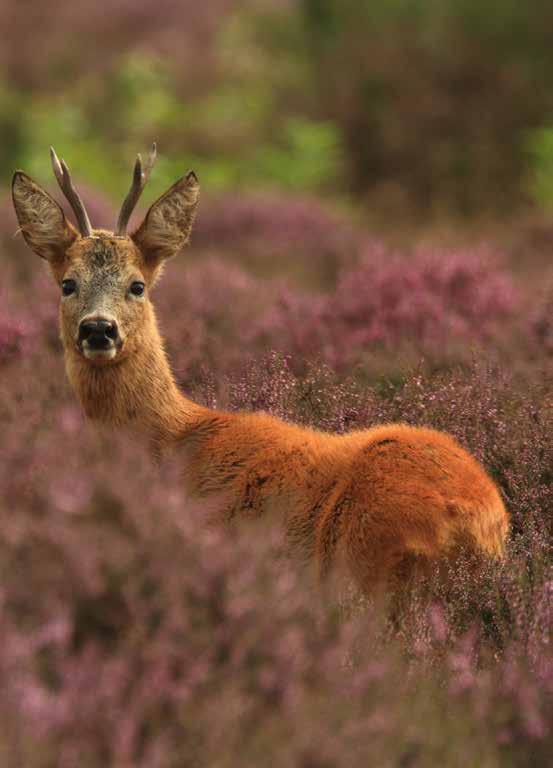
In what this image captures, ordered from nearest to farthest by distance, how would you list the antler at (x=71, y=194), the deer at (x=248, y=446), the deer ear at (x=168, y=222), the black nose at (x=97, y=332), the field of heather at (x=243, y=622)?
the field of heather at (x=243, y=622), the deer at (x=248, y=446), the black nose at (x=97, y=332), the antler at (x=71, y=194), the deer ear at (x=168, y=222)

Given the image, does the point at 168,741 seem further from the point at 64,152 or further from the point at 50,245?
the point at 64,152

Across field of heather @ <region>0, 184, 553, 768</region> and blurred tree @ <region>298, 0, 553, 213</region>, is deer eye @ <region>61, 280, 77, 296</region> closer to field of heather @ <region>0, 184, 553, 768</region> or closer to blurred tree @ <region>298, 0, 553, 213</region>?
field of heather @ <region>0, 184, 553, 768</region>

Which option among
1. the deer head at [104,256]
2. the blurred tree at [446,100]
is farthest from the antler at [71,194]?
the blurred tree at [446,100]

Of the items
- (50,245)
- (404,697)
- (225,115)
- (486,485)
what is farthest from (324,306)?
(225,115)

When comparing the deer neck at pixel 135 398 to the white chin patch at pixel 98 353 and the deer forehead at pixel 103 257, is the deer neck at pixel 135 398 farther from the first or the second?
the deer forehead at pixel 103 257

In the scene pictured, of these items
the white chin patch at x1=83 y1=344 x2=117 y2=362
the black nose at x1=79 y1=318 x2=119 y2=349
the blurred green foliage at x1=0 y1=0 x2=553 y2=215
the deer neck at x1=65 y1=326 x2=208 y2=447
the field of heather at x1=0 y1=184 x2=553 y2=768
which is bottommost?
the field of heather at x1=0 y1=184 x2=553 y2=768

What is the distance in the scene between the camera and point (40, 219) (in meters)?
5.65

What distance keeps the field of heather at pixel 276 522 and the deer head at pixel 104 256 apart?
36cm

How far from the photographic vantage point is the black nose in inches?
204

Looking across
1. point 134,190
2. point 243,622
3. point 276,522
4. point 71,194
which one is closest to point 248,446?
Result: point 276,522

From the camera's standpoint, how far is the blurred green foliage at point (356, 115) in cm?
1866

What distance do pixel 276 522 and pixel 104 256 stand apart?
5.61 feet

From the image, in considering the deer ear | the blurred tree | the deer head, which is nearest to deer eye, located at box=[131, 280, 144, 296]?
the deer head

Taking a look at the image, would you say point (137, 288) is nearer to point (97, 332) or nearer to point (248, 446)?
point (97, 332)
